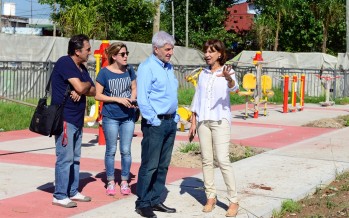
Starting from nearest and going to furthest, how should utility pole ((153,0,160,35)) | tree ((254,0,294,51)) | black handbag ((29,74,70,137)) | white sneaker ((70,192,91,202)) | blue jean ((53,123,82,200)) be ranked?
black handbag ((29,74,70,137)), blue jean ((53,123,82,200)), white sneaker ((70,192,91,202)), utility pole ((153,0,160,35)), tree ((254,0,294,51))

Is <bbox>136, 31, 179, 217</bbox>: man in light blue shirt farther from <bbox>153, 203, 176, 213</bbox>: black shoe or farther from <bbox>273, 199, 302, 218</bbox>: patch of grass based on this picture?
<bbox>273, 199, 302, 218</bbox>: patch of grass

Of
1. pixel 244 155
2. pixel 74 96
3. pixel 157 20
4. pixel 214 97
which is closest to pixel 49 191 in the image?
pixel 74 96

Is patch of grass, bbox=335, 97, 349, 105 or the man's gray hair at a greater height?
the man's gray hair

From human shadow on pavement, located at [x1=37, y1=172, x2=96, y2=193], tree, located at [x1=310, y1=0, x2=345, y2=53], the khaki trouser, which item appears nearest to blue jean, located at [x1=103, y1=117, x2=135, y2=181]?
human shadow on pavement, located at [x1=37, y1=172, x2=96, y2=193]

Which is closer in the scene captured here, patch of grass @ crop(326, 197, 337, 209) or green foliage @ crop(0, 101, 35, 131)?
patch of grass @ crop(326, 197, 337, 209)

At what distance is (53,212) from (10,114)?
9786 millimetres

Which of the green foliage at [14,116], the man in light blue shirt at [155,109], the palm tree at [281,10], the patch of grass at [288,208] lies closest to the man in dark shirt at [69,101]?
the man in light blue shirt at [155,109]

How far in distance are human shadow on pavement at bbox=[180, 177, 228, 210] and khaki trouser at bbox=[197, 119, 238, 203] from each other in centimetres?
45

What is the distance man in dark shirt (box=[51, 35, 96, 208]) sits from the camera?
6.75 meters

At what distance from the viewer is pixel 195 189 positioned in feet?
25.9

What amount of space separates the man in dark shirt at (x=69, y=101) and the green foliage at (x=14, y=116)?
7.55 m

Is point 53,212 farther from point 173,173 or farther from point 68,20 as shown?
point 68,20

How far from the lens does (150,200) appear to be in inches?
261

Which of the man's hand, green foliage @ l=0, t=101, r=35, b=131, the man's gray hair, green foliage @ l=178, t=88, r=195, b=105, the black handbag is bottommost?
green foliage @ l=0, t=101, r=35, b=131
